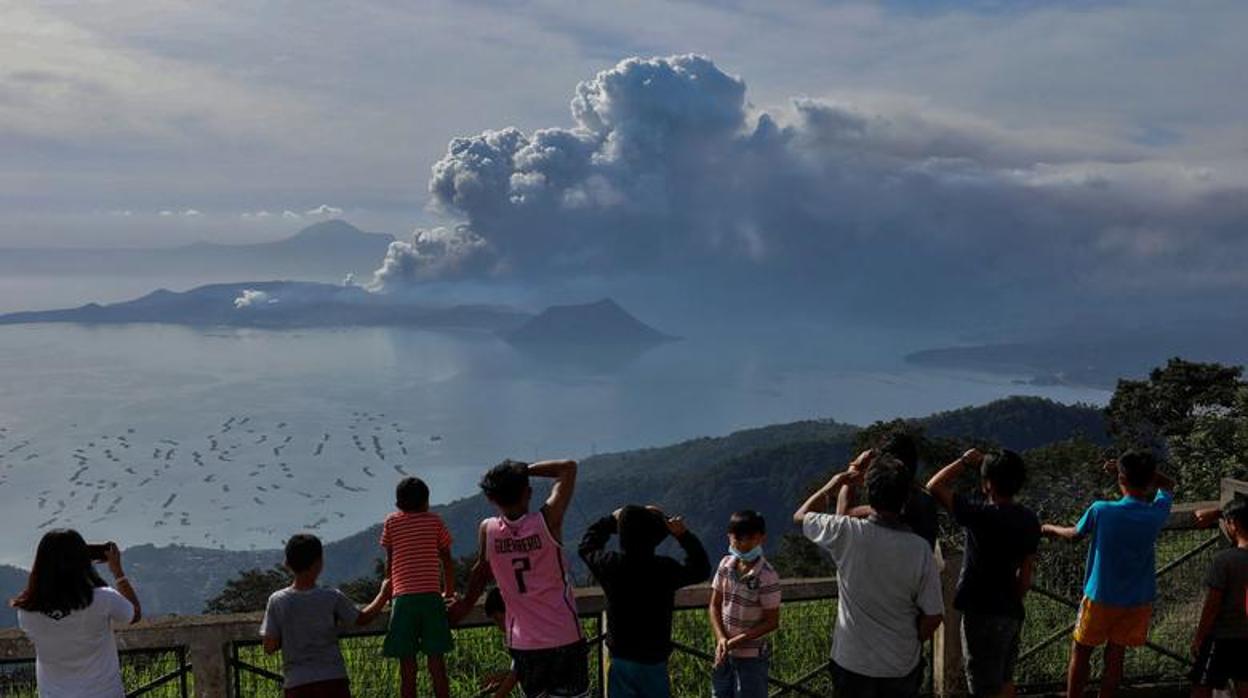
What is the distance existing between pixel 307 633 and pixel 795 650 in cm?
287

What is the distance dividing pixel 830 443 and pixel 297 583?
415 ft

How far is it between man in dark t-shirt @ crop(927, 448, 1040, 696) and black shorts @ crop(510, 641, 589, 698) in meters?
1.72

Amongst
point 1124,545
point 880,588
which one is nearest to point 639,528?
point 880,588

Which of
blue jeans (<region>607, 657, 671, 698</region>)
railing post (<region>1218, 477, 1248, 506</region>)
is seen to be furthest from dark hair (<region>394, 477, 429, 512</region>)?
railing post (<region>1218, 477, 1248, 506</region>)

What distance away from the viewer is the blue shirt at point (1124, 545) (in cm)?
516

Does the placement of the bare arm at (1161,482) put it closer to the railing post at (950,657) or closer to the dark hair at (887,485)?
the railing post at (950,657)

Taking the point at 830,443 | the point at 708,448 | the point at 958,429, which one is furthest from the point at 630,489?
the point at 958,429

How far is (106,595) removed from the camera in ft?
14.4

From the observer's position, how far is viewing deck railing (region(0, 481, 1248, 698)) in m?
5.30

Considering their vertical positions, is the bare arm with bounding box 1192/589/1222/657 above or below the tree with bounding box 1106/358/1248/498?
above

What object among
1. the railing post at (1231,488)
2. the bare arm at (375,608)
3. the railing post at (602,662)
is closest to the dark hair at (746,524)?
the railing post at (602,662)

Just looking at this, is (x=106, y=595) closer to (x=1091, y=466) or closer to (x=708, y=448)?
(x=1091, y=466)

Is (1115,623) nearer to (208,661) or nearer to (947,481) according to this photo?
(947,481)

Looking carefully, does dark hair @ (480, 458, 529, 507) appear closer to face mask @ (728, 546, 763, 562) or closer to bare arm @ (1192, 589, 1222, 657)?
face mask @ (728, 546, 763, 562)
